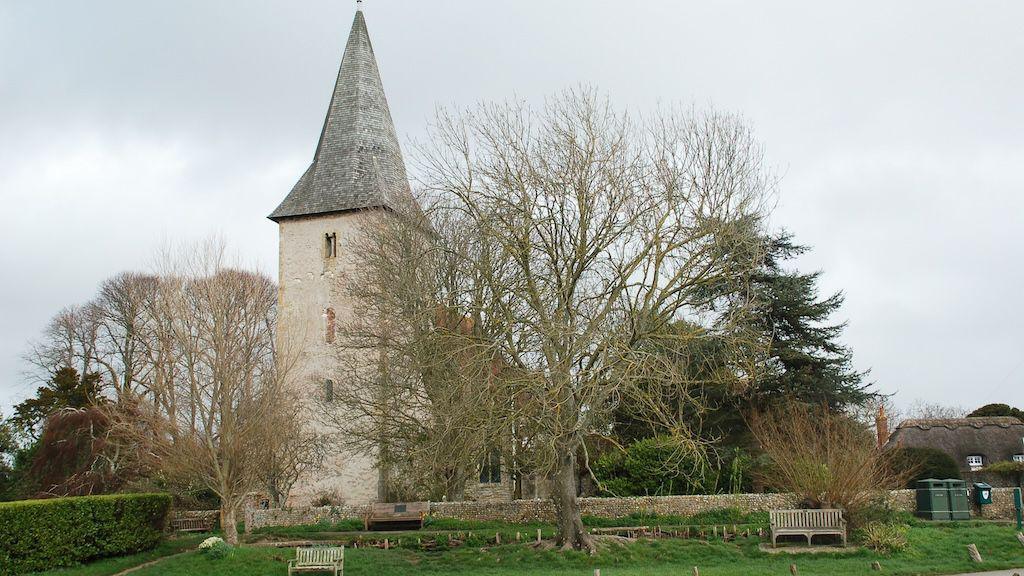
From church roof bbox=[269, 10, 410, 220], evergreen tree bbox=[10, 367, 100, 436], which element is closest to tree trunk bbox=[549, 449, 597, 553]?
church roof bbox=[269, 10, 410, 220]

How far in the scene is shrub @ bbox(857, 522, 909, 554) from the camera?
18.6 metres

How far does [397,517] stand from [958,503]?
1583cm

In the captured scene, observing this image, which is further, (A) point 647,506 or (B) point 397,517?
(B) point 397,517

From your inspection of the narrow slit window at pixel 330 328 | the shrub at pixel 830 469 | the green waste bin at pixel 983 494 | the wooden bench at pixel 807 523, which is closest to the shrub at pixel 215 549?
the wooden bench at pixel 807 523

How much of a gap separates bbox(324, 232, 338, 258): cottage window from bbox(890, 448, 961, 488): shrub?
22.7m

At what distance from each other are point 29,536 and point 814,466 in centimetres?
1806

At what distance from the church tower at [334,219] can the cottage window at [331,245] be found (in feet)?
0.14

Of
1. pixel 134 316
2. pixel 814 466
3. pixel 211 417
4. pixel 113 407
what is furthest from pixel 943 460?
pixel 134 316

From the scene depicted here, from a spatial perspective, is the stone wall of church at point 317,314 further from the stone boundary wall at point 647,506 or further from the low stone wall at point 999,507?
the low stone wall at point 999,507

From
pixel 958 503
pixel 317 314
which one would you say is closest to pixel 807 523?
pixel 958 503

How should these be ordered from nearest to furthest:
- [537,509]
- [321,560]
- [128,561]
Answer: [321,560], [128,561], [537,509]

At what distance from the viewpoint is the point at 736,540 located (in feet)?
66.1

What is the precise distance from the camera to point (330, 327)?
116ft

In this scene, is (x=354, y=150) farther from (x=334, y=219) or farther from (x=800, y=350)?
(x=800, y=350)
